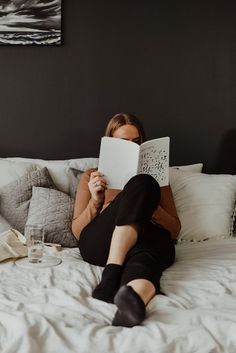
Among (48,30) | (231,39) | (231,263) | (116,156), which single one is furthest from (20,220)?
(231,39)

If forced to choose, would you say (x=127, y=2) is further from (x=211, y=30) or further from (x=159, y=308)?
(x=159, y=308)

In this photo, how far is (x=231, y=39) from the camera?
2.62 meters

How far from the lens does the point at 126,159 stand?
5.62ft

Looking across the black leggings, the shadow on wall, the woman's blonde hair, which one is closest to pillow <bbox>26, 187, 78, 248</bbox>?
the black leggings

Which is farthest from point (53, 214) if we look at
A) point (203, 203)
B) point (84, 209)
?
point (203, 203)

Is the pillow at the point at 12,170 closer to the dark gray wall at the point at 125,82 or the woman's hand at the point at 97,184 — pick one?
the dark gray wall at the point at 125,82

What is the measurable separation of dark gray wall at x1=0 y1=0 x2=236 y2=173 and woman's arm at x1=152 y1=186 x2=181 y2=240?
2.31ft

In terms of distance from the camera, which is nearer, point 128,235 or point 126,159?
point 128,235

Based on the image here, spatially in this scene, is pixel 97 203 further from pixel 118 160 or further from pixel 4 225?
pixel 4 225

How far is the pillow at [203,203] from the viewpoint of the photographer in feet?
7.05

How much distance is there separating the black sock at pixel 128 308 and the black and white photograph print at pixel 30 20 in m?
1.82

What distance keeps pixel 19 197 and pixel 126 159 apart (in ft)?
2.21

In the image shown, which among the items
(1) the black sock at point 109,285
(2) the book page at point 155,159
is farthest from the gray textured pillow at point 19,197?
(1) the black sock at point 109,285

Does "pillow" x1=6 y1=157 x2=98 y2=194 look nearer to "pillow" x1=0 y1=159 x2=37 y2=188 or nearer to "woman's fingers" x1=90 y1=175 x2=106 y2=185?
"pillow" x1=0 y1=159 x2=37 y2=188
